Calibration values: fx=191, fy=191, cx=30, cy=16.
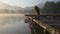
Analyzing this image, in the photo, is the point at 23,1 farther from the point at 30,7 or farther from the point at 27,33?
the point at 27,33

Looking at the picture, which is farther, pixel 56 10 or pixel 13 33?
pixel 56 10

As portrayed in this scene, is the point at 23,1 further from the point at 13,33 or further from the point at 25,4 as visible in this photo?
the point at 13,33

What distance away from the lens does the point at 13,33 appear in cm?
1060

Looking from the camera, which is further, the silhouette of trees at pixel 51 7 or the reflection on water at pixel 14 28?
the silhouette of trees at pixel 51 7

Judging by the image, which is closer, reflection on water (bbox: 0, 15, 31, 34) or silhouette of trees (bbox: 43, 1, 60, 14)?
reflection on water (bbox: 0, 15, 31, 34)

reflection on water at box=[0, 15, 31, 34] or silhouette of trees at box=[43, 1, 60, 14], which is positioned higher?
silhouette of trees at box=[43, 1, 60, 14]

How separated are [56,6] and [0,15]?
7.31m

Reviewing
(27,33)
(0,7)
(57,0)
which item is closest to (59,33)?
(27,33)

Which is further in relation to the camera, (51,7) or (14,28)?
(51,7)

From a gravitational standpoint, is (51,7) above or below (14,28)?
above

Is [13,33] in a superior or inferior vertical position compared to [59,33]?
inferior

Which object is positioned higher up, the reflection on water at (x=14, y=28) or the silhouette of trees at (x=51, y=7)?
the silhouette of trees at (x=51, y=7)

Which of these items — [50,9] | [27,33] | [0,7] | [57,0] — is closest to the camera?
[27,33]

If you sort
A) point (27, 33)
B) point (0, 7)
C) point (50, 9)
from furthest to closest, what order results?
point (0, 7) → point (50, 9) → point (27, 33)
